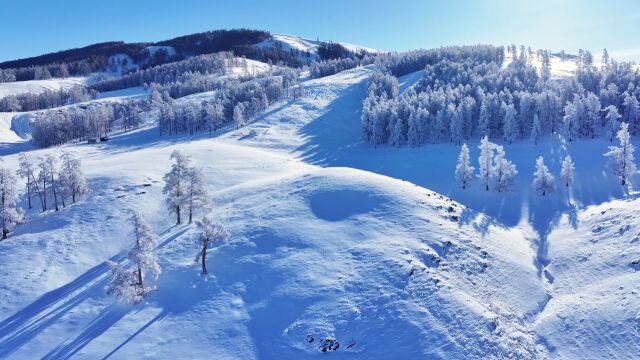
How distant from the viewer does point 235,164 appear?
8306 cm

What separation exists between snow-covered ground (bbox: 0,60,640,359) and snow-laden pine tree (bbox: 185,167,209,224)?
9.38 feet

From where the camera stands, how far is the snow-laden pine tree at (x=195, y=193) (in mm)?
53062

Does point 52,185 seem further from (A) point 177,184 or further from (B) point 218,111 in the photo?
(B) point 218,111

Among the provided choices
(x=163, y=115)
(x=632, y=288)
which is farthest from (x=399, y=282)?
(x=163, y=115)

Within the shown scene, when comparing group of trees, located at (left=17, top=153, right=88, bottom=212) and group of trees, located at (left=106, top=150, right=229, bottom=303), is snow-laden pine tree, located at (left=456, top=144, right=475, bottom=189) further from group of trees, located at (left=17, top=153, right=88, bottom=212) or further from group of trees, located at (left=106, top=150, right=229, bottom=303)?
group of trees, located at (left=17, top=153, right=88, bottom=212)

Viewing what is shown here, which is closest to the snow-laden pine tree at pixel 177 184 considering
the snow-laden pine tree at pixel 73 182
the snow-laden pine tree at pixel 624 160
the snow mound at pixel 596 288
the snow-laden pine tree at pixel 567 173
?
the snow-laden pine tree at pixel 73 182

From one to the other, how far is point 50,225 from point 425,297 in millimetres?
45843

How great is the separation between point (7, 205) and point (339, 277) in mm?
41872

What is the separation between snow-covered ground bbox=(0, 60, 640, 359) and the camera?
109 ft

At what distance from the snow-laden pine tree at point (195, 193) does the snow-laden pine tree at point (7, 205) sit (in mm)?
20100

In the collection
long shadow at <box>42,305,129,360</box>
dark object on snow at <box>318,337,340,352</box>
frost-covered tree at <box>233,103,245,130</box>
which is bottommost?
dark object on snow at <box>318,337,340,352</box>

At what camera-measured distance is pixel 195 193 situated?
53406mm

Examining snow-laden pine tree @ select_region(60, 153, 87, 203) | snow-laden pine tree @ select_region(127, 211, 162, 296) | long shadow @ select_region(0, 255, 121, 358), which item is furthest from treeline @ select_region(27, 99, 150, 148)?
snow-laden pine tree @ select_region(127, 211, 162, 296)

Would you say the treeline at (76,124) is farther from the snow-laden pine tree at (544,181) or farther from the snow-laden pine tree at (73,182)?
the snow-laden pine tree at (544,181)
